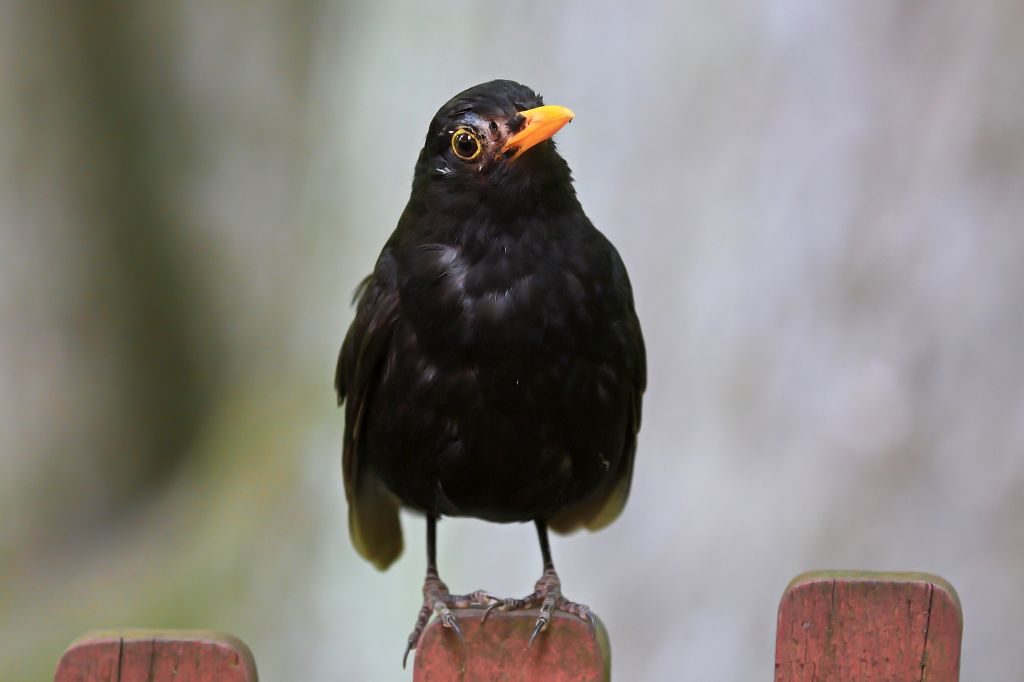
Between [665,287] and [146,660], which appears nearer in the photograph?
[146,660]

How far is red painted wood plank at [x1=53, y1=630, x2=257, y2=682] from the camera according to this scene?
2004mm

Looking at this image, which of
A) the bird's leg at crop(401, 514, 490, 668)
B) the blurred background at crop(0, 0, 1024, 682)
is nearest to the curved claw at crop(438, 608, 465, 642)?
the bird's leg at crop(401, 514, 490, 668)

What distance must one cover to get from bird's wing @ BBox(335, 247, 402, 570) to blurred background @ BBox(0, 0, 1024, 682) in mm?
1307

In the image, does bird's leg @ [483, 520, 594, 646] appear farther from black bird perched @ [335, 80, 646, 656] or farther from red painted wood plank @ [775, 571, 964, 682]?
red painted wood plank @ [775, 571, 964, 682]

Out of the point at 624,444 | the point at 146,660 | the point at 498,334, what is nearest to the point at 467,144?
the point at 498,334

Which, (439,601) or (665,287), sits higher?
(665,287)

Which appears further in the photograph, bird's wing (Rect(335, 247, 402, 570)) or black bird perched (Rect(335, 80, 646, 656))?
bird's wing (Rect(335, 247, 402, 570))

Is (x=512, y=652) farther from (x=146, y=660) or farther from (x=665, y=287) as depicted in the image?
(x=665, y=287)

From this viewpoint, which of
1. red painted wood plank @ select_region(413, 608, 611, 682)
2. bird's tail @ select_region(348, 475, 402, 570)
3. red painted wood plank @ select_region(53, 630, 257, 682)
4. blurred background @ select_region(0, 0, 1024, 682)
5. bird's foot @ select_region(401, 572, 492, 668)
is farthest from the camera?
blurred background @ select_region(0, 0, 1024, 682)

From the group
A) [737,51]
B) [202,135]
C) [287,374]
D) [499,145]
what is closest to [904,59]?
[737,51]

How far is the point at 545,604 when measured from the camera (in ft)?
8.41

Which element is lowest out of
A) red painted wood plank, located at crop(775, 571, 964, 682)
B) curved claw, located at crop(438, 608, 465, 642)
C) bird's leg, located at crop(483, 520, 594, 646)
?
bird's leg, located at crop(483, 520, 594, 646)

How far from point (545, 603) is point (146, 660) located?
33.1 inches

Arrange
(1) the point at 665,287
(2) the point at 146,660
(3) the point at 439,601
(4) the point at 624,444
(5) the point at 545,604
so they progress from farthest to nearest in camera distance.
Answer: (1) the point at 665,287 → (4) the point at 624,444 → (3) the point at 439,601 → (5) the point at 545,604 → (2) the point at 146,660
